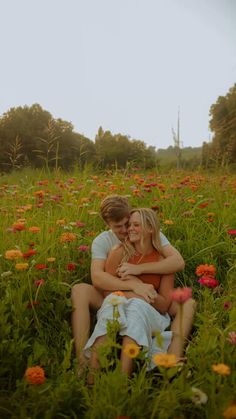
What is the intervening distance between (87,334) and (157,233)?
70cm

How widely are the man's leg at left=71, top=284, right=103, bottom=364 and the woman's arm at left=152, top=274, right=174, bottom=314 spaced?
33cm

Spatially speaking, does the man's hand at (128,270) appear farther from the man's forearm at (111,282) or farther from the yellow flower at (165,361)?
the yellow flower at (165,361)

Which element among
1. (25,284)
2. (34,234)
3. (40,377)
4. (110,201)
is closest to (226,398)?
(40,377)

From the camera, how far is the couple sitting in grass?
221 centimetres

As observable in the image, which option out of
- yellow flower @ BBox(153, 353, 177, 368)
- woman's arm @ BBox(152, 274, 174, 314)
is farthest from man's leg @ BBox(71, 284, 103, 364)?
yellow flower @ BBox(153, 353, 177, 368)

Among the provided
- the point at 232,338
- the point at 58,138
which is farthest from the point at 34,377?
the point at 58,138

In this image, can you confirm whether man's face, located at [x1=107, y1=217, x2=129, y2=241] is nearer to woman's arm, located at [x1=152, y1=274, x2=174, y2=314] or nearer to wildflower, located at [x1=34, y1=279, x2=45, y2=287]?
woman's arm, located at [x1=152, y1=274, x2=174, y2=314]

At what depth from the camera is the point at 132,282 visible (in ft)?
8.12

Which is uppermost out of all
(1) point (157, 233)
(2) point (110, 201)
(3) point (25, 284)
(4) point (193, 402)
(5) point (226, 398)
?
(2) point (110, 201)

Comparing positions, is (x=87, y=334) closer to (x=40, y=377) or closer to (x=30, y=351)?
(x=30, y=351)

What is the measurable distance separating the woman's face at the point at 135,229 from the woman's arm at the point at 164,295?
26 cm

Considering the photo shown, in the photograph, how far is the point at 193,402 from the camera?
5.54ft

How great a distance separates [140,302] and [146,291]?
0.54ft

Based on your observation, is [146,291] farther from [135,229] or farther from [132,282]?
[135,229]
